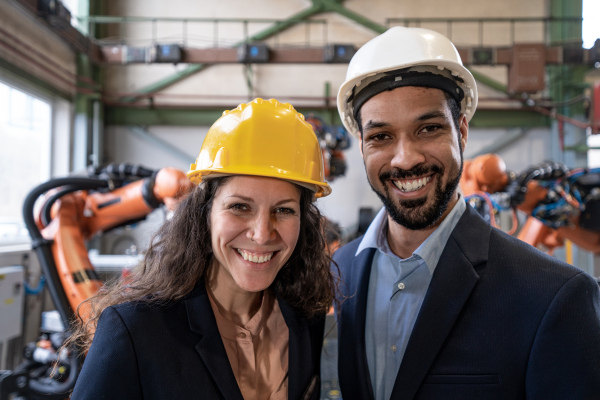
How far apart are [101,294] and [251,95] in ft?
25.1

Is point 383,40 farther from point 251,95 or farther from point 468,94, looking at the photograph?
point 251,95

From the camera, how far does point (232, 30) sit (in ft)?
28.9

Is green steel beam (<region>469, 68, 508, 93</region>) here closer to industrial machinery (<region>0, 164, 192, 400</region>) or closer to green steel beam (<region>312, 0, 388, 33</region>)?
green steel beam (<region>312, 0, 388, 33</region>)

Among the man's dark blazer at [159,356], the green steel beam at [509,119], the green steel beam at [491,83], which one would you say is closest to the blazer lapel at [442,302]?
the man's dark blazer at [159,356]

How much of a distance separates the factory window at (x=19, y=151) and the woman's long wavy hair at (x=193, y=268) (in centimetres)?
542

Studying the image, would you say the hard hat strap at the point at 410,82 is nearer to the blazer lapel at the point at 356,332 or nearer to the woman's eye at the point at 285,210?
the woman's eye at the point at 285,210

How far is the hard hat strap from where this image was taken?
1.52m

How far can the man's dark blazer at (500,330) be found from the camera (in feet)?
3.93

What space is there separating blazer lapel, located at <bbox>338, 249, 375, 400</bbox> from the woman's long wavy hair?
0.38 ft

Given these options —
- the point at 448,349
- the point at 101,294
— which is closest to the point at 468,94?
the point at 448,349

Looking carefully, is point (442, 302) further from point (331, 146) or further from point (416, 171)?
point (331, 146)

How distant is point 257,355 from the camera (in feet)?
4.83

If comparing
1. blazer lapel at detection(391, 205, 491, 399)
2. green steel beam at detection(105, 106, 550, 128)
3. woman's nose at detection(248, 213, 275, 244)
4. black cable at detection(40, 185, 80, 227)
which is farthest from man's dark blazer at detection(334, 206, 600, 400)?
green steel beam at detection(105, 106, 550, 128)

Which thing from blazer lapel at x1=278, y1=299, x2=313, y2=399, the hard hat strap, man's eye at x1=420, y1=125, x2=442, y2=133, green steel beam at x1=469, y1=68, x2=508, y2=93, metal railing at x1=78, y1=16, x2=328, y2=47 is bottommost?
blazer lapel at x1=278, y1=299, x2=313, y2=399
